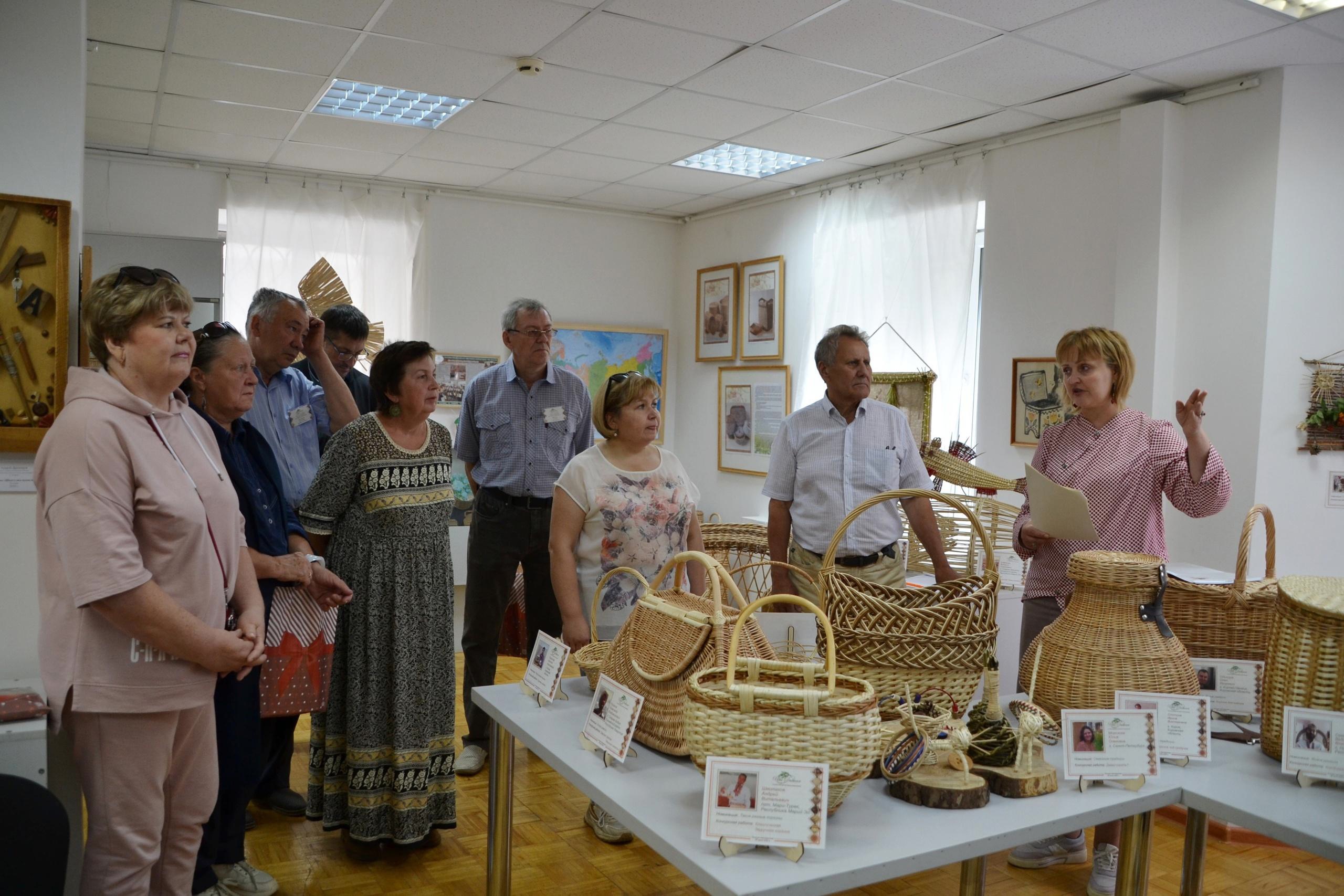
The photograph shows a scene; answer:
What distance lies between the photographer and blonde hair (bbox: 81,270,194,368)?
1.76 m

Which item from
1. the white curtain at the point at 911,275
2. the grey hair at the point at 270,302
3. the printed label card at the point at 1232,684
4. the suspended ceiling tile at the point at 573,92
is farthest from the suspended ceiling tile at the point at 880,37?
the printed label card at the point at 1232,684

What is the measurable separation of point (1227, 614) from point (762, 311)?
4615 millimetres

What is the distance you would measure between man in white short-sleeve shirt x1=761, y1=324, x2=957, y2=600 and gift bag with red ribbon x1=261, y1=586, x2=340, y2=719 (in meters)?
1.32

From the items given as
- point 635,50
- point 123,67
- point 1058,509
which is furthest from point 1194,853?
point 123,67

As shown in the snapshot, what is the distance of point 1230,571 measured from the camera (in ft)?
12.3

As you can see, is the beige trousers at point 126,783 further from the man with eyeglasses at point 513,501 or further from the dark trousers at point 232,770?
the man with eyeglasses at point 513,501

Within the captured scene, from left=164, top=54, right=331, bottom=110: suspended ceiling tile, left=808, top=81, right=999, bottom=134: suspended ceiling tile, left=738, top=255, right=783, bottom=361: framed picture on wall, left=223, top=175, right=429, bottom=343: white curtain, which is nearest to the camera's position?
left=164, top=54, right=331, bottom=110: suspended ceiling tile

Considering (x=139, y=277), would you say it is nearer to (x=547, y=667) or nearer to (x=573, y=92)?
(x=547, y=667)

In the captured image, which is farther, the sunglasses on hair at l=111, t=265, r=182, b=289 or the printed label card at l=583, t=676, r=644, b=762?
the sunglasses on hair at l=111, t=265, r=182, b=289

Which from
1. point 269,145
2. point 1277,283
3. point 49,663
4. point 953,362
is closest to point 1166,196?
point 1277,283

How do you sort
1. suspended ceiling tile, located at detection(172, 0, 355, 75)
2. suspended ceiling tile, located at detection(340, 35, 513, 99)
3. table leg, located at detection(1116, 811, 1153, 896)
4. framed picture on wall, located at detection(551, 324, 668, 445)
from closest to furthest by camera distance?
1. table leg, located at detection(1116, 811, 1153, 896)
2. suspended ceiling tile, located at detection(172, 0, 355, 75)
3. suspended ceiling tile, located at detection(340, 35, 513, 99)
4. framed picture on wall, located at detection(551, 324, 668, 445)

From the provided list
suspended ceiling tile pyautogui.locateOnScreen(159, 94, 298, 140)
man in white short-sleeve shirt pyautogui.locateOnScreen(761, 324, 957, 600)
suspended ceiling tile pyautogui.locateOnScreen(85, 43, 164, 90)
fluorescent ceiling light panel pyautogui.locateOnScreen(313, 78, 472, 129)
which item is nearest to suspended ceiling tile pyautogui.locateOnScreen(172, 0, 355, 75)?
suspended ceiling tile pyautogui.locateOnScreen(85, 43, 164, 90)

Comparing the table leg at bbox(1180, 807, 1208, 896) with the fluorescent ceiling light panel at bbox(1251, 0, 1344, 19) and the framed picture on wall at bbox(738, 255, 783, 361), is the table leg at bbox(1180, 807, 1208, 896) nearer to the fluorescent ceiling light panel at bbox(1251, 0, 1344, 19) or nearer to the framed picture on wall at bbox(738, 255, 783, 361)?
the fluorescent ceiling light panel at bbox(1251, 0, 1344, 19)

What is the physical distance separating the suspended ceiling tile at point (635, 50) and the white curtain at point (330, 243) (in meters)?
2.67
